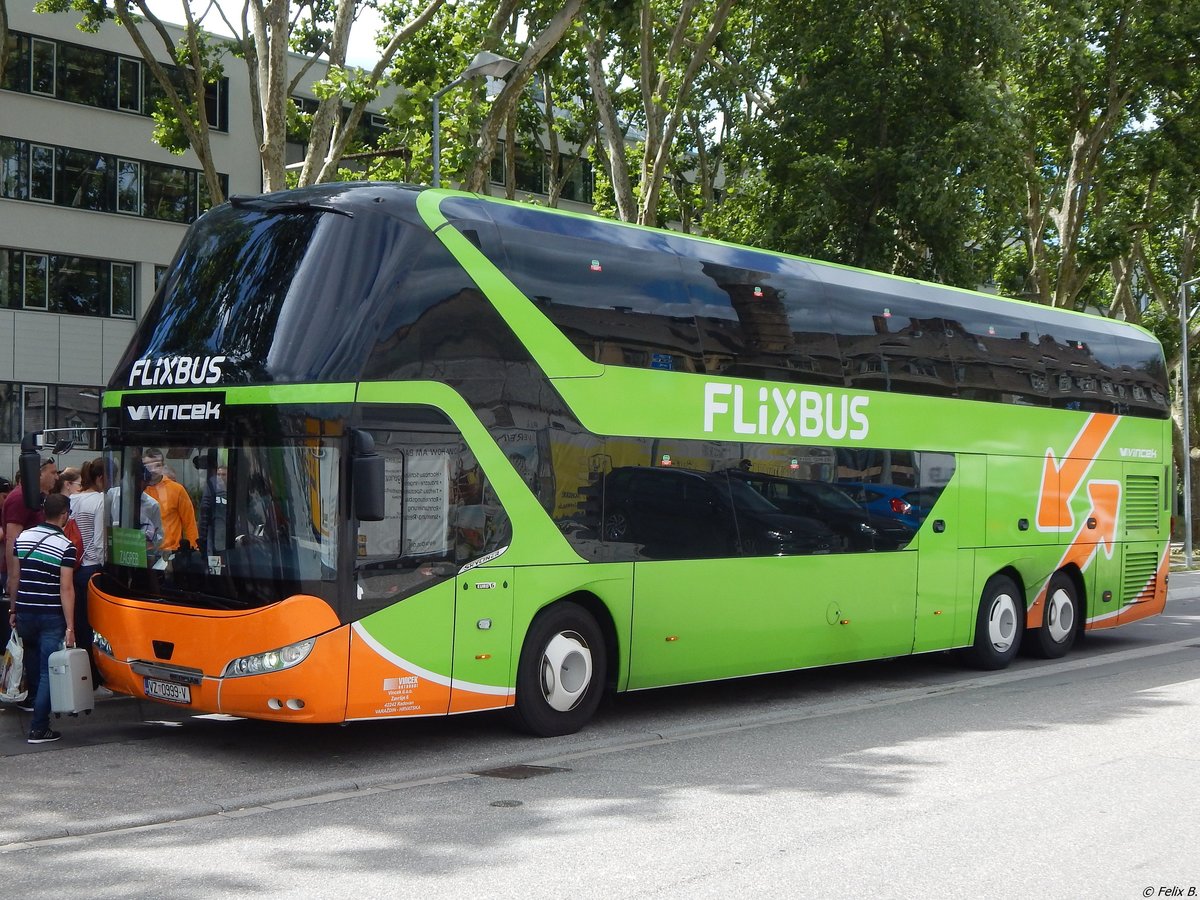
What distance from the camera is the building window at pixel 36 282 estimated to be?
109 ft

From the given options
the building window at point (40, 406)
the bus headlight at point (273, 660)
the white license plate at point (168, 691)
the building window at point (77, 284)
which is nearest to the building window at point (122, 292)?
the building window at point (77, 284)

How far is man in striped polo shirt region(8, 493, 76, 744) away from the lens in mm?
9273

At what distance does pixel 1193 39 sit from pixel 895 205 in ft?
25.2

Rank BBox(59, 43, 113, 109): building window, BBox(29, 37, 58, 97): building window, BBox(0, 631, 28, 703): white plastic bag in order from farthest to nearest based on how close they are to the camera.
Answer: BBox(59, 43, 113, 109): building window < BBox(29, 37, 58, 97): building window < BBox(0, 631, 28, 703): white plastic bag

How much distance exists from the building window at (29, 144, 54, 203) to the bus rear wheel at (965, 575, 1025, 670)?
26891mm

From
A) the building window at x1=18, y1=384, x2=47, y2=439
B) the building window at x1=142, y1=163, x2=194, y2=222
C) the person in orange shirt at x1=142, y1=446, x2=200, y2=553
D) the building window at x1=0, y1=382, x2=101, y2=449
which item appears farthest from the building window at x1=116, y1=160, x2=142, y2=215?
the person in orange shirt at x1=142, y1=446, x2=200, y2=553

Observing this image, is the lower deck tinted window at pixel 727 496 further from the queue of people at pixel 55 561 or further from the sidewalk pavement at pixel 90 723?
the sidewalk pavement at pixel 90 723

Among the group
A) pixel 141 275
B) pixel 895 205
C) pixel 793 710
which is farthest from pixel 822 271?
pixel 141 275

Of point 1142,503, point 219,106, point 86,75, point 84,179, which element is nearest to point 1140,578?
point 1142,503

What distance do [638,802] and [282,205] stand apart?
4.64 metres

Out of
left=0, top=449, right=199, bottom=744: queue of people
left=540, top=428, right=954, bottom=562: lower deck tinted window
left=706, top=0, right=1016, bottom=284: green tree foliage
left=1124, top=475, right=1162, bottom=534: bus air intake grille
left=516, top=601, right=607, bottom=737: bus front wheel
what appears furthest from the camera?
left=706, top=0, right=1016, bottom=284: green tree foliage

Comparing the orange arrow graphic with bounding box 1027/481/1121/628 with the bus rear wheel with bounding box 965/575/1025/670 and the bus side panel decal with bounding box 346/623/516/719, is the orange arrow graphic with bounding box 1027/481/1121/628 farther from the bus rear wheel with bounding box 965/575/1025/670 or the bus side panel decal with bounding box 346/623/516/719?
the bus side panel decal with bounding box 346/623/516/719

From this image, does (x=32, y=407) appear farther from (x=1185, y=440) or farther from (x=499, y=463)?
(x=1185, y=440)

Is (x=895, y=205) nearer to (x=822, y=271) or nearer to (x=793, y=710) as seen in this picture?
(x=822, y=271)
